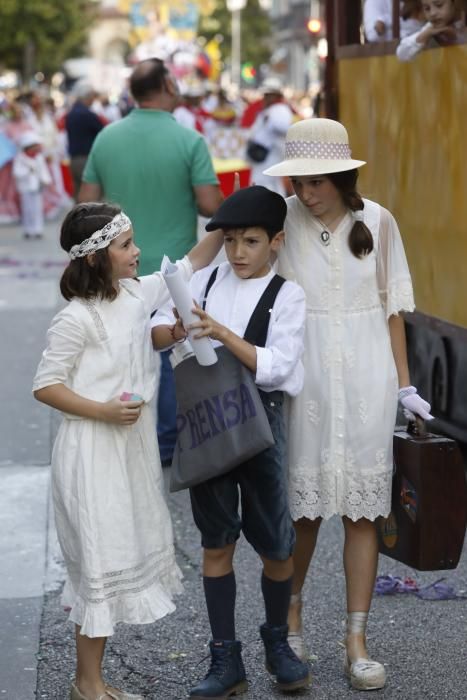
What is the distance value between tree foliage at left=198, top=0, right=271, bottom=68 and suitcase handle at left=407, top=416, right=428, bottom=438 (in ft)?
284

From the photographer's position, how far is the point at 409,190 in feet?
24.3

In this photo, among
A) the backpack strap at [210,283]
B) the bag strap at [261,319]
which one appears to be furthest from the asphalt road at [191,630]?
the backpack strap at [210,283]

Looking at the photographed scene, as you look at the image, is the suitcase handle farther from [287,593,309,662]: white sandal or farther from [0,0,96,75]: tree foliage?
[0,0,96,75]: tree foliage

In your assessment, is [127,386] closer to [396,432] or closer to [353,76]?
[396,432]

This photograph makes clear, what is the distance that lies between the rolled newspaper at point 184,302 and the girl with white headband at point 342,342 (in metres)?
0.47

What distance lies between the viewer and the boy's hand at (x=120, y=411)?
157 inches

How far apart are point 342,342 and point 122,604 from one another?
1.00 meters

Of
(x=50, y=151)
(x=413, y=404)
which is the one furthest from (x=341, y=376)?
(x=50, y=151)

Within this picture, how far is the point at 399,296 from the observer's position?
4.36 metres

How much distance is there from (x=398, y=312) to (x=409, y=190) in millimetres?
3121

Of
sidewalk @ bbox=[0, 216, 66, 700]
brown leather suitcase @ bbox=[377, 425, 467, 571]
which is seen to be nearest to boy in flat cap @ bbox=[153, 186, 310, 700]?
brown leather suitcase @ bbox=[377, 425, 467, 571]

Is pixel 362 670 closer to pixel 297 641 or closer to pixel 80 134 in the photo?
pixel 297 641

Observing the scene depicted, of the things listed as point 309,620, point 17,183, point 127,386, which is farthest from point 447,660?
point 17,183

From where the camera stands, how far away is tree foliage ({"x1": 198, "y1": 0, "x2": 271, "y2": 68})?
90938mm
